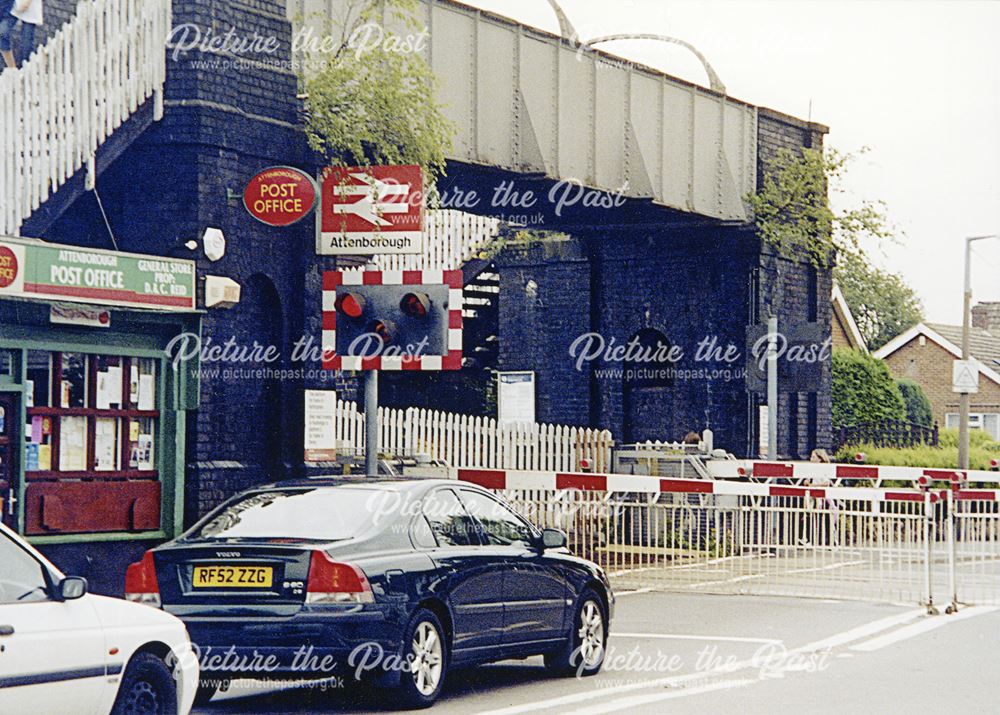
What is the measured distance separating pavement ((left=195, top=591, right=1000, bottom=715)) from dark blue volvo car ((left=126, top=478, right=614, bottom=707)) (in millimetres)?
465

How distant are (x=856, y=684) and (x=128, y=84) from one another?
10016 mm

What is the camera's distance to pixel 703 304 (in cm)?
2988

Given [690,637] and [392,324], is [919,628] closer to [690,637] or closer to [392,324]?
[690,637]

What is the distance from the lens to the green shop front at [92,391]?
1630 cm

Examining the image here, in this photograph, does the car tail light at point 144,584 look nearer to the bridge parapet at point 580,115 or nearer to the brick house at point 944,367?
the bridge parapet at point 580,115

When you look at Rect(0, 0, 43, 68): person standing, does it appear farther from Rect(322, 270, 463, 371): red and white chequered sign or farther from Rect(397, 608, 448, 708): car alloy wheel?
Rect(397, 608, 448, 708): car alloy wheel

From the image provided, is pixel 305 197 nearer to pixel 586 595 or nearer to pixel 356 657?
pixel 586 595

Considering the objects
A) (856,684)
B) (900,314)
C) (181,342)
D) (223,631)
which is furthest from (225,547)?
(900,314)

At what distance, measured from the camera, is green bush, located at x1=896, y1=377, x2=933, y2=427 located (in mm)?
61969

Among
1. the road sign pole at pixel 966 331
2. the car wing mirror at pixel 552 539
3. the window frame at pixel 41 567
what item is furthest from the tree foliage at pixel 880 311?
the window frame at pixel 41 567

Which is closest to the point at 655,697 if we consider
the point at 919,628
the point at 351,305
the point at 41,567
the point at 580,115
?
the point at 41,567

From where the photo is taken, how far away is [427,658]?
35.5ft

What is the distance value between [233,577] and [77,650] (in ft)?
6.97

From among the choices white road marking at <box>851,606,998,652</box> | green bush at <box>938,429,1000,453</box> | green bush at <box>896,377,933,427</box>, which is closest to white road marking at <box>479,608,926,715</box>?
white road marking at <box>851,606,998,652</box>
